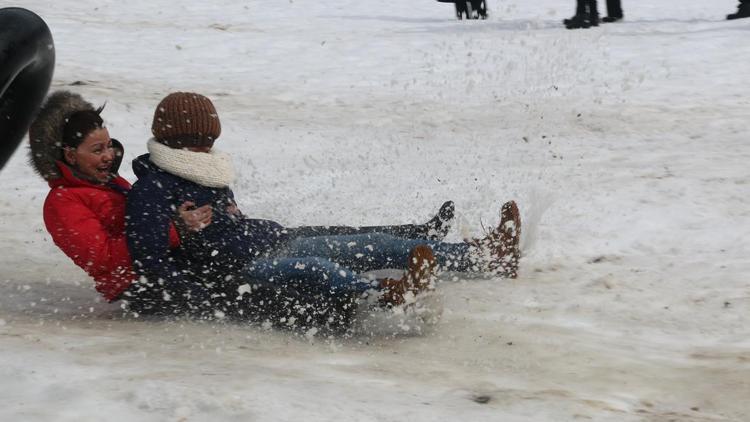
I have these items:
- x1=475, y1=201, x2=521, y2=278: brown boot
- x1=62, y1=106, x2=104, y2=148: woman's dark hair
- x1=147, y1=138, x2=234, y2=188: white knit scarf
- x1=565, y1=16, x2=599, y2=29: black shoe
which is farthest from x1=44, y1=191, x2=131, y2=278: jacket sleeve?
x1=565, y1=16, x2=599, y2=29: black shoe

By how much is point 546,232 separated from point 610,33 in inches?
298

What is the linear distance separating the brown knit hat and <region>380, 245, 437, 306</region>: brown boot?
1191 mm

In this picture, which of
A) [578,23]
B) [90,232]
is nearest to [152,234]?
[90,232]

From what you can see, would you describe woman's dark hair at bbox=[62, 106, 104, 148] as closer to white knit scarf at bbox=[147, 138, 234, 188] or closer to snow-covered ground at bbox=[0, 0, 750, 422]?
white knit scarf at bbox=[147, 138, 234, 188]

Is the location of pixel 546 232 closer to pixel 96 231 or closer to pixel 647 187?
pixel 647 187

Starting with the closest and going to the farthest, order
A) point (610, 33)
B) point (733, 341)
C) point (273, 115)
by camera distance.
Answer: point (733, 341)
point (273, 115)
point (610, 33)

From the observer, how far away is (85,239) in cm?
430

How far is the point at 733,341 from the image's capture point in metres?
4.21

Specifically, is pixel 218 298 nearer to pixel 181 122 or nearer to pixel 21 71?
pixel 181 122

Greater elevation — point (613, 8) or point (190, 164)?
point (613, 8)

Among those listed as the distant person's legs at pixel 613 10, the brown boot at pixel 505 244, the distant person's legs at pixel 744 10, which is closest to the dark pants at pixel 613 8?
the distant person's legs at pixel 613 10

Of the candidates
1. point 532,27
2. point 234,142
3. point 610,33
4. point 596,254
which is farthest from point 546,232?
point 532,27

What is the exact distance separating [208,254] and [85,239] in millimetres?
569

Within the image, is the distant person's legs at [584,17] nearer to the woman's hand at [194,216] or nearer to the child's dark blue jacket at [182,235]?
the child's dark blue jacket at [182,235]
